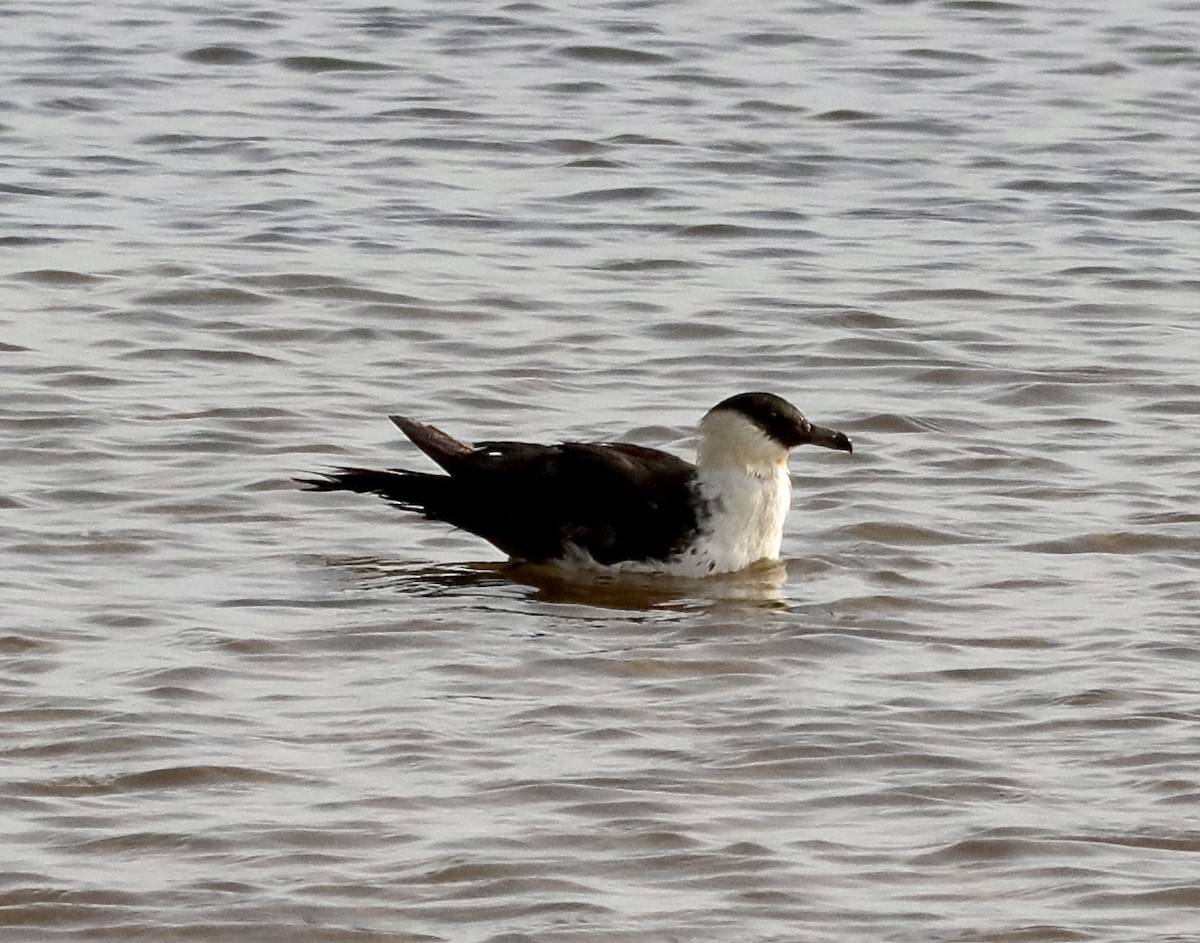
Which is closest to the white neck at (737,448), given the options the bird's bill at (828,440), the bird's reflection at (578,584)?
the bird's bill at (828,440)

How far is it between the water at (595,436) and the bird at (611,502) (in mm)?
116

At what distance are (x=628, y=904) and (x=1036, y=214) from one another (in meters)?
8.12

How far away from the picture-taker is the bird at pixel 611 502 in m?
9.27

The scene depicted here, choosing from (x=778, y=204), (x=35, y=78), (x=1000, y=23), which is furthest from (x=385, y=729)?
(x=1000, y=23)

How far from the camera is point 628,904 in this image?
20.5ft

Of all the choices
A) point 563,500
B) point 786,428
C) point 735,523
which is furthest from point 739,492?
point 563,500

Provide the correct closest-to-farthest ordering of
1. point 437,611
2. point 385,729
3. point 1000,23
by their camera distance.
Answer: point 385,729 → point 437,611 → point 1000,23

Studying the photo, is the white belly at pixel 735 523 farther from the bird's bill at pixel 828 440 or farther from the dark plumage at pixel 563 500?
the bird's bill at pixel 828 440

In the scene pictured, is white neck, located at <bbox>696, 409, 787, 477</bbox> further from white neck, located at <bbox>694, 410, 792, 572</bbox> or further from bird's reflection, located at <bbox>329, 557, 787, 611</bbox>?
bird's reflection, located at <bbox>329, 557, 787, 611</bbox>

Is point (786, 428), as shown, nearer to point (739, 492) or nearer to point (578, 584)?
point (739, 492)

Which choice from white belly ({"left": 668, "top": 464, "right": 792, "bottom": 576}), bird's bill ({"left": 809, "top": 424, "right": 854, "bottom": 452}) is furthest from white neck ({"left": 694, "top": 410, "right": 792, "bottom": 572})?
bird's bill ({"left": 809, "top": 424, "right": 854, "bottom": 452})

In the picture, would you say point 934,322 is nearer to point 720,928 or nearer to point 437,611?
point 437,611

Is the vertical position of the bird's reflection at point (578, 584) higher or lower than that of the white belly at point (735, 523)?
lower

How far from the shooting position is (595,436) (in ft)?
34.7
